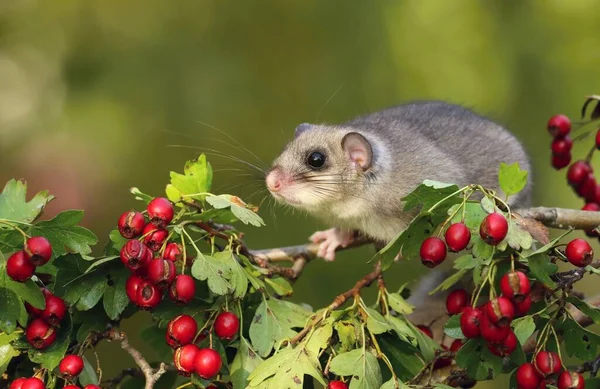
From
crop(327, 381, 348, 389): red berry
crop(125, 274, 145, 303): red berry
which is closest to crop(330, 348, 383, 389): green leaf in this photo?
crop(327, 381, 348, 389): red berry

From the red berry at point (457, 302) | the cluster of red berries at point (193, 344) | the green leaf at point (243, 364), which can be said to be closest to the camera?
the cluster of red berries at point (193, 344)

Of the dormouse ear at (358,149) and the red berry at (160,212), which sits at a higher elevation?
the red berry at (160,212)

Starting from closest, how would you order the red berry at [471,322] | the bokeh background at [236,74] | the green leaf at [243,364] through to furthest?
the red berry at [471,322], the green leaf at [243,364], the bokeh background at [236,74]

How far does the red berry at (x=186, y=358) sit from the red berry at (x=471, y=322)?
664 mm

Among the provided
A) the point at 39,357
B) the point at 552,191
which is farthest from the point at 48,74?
the point at 39,357

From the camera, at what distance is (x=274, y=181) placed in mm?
3277

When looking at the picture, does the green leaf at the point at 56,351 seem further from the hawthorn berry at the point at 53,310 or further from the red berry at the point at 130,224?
the red berry at the point at 130,224

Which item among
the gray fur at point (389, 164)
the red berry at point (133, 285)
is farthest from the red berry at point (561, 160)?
the red berry at point (133, 285)

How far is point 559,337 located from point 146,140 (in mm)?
5420

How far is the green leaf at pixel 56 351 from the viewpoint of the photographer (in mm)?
2201

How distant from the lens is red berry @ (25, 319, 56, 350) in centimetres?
218

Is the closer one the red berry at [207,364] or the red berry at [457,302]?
the red berry at [207,364]

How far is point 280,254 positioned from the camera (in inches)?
117

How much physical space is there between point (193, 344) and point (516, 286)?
0.83 m
